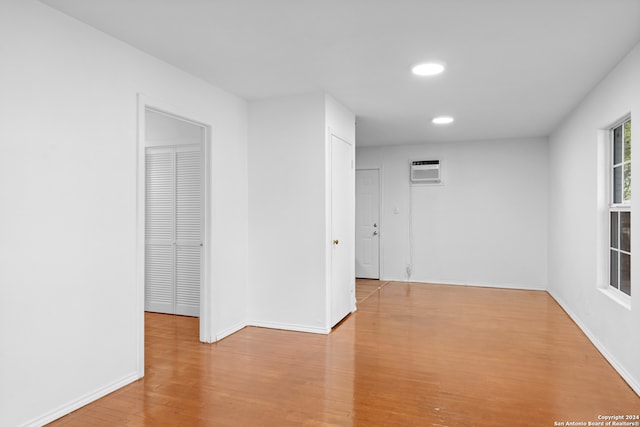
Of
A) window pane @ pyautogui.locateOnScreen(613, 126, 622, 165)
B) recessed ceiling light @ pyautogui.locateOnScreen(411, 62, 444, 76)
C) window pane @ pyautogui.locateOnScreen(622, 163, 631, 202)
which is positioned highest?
recessed ceiling light @ pyautogui.locateOnScreen(411, 62, 444, 76)

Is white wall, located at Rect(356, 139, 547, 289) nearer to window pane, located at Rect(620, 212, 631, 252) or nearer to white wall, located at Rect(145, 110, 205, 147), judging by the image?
window pane, located at Rect(620, 212, 631, 252)

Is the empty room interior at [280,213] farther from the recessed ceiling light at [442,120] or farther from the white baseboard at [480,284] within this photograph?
the white baseboard at [480,284]

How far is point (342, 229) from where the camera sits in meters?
4.74

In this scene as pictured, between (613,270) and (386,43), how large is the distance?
9.43 ft

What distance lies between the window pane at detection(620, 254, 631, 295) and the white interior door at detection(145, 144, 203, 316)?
4.12m

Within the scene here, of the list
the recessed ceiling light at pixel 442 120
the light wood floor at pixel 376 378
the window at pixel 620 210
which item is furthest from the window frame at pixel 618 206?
the recessed ceiling light at pixel 442 120

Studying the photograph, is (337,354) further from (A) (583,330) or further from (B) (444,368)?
(A) (583,330)

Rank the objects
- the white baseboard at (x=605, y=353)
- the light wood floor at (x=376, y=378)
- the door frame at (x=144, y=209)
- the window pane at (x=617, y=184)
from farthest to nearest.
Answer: the window pane at (x=617, y=184) → the door frame at (x=144, y=209) → the white baseboard at (x=605, y=353) → the light wood floor at (x=376, y=378)

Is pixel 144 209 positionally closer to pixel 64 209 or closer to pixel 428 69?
pixel 64 209

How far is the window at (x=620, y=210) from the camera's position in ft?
11.4

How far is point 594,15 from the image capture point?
254 cm

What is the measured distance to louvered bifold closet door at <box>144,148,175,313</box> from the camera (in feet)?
16.3

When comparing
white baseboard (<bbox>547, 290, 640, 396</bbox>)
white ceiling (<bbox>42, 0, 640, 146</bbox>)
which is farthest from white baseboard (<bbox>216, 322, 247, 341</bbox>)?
white baseboard (<bbox>547, 290, 640, 396</bbox>)

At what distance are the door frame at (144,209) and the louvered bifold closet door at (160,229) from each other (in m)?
1.15
